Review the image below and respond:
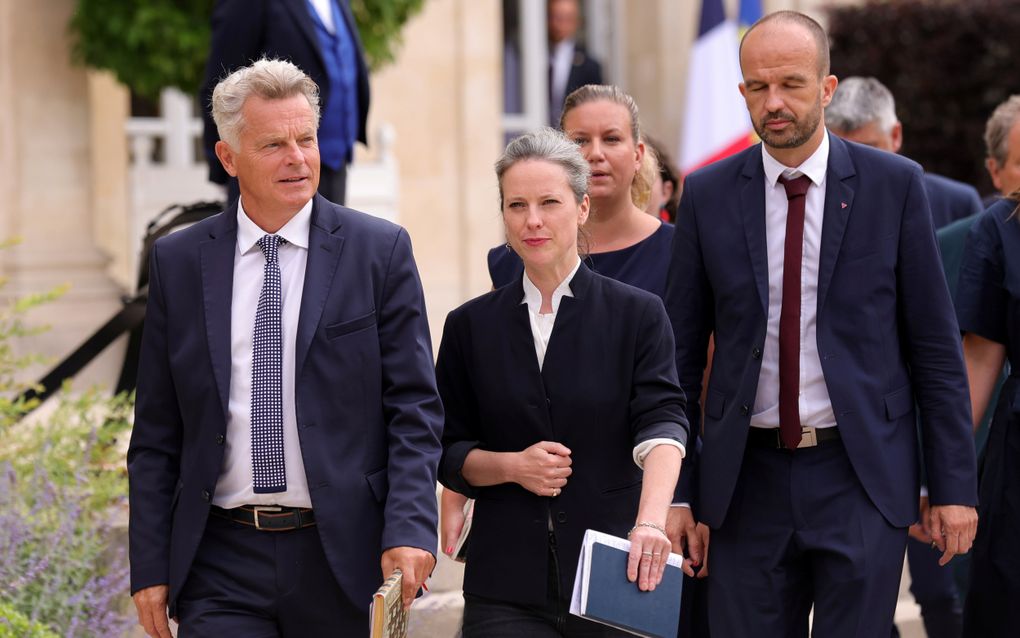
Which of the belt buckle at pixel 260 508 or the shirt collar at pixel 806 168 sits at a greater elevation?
the shirt collar at pixel 806 168

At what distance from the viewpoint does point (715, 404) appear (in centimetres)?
392

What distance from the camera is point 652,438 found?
349cm

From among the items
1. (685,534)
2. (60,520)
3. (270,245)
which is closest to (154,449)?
(270,245)

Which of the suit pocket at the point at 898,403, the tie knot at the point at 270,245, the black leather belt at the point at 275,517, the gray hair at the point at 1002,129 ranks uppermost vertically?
the gray hair at the point at 1002,129

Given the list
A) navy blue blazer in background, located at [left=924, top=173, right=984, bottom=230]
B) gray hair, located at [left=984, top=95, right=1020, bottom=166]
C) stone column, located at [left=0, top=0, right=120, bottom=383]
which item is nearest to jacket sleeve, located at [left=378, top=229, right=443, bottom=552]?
gray hair, located at [left=984, top=95, right=1020, bottom=166]

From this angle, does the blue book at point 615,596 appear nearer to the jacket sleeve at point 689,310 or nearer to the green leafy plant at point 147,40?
the jacket sleeve at point 689,310

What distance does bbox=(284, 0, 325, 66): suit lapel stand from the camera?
5.97m

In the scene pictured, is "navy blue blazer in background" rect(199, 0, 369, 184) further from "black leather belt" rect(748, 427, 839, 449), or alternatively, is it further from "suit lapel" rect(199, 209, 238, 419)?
"black leather belt" rect(748, 427, 839, 449)

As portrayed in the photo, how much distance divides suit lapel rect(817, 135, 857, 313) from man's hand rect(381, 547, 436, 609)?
1.20 metres

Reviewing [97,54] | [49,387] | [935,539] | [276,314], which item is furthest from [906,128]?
[276,314]

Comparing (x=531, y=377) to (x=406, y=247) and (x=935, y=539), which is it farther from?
(x=935, y=539)

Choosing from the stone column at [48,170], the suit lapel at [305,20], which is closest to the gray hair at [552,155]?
the suit lapel at [305,20]

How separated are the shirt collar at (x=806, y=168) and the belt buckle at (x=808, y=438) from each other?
64 cm

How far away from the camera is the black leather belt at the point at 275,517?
11.1 feet
